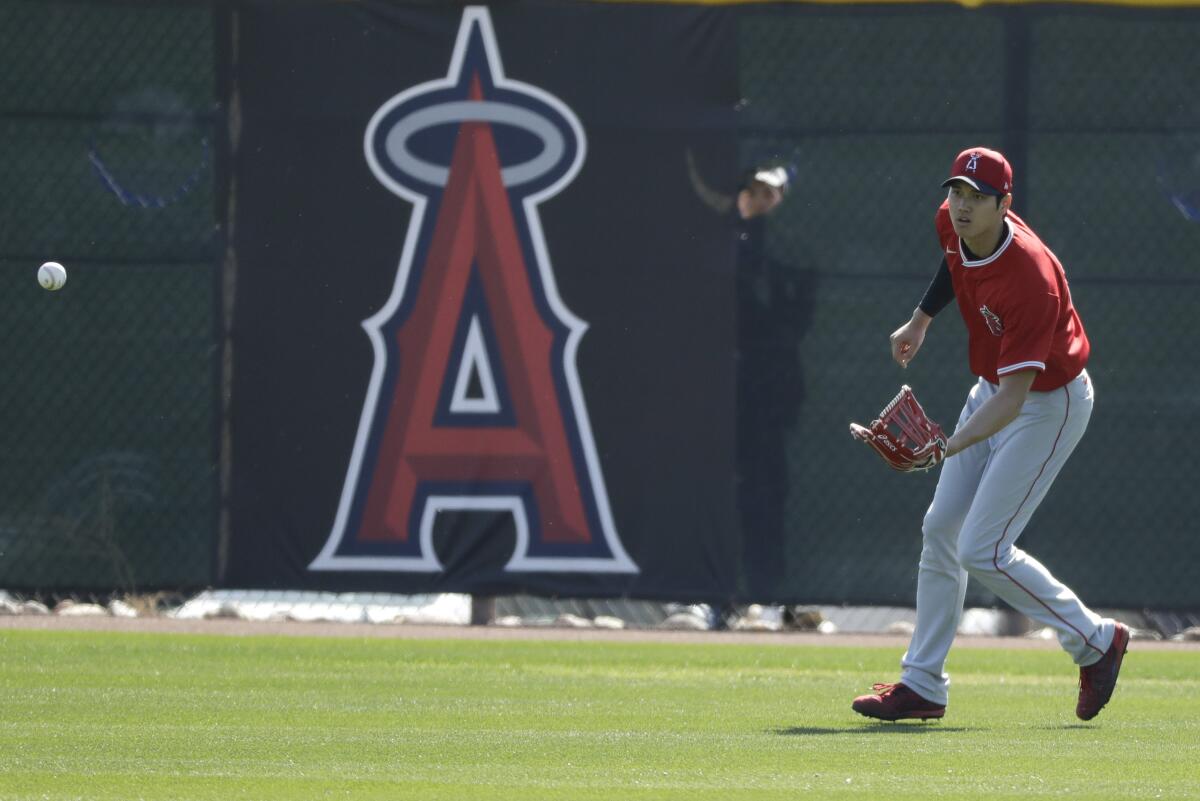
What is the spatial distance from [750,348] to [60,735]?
4.52m

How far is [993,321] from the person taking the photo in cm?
632

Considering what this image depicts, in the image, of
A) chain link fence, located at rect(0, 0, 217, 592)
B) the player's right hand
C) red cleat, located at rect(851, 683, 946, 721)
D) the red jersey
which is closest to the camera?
the red jersey

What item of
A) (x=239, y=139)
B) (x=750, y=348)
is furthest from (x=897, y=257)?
(x=239, y=139)

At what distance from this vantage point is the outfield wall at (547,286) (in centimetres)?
952

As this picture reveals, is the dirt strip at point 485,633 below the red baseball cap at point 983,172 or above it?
below

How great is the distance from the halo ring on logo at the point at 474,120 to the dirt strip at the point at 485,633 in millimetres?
2125

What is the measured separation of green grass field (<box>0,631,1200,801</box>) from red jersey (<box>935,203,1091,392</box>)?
1.13 m

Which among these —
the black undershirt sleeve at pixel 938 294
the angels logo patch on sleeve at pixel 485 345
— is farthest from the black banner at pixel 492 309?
the black undershirt sleeve at pixel 938 294

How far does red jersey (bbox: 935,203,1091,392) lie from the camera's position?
6.16 metres

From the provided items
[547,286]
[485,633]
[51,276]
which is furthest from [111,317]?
[485,633]

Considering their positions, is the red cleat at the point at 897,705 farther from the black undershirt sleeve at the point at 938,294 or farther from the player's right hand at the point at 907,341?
the black undershirt sleeve at the point at 938,294

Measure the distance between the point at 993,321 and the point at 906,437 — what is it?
0.47 meters

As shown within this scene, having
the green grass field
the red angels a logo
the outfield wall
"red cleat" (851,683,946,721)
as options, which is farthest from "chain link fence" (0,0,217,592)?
the red angels a logo

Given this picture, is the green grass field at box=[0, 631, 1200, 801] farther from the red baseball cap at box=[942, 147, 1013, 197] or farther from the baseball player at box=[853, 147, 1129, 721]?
the red baseball cap at box=[942, 147, 1013, 197]
